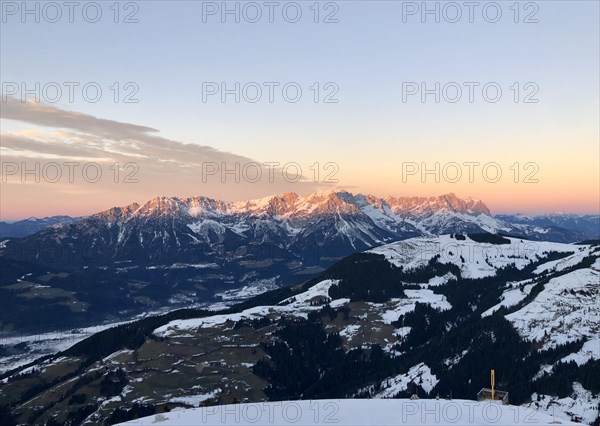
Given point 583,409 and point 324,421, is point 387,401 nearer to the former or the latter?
point 324,421

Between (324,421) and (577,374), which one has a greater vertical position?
(324,421)

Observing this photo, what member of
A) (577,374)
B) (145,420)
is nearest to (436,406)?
(145,420)

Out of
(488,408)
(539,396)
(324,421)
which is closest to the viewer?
(324,421)

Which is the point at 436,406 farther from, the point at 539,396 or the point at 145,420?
the point at 539,396

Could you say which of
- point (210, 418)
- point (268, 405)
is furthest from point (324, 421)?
point (210, 418)

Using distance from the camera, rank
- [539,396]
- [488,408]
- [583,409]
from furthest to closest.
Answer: [539,396] → [583,409] → [488,408]

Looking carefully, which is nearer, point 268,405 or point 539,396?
point 268,405
